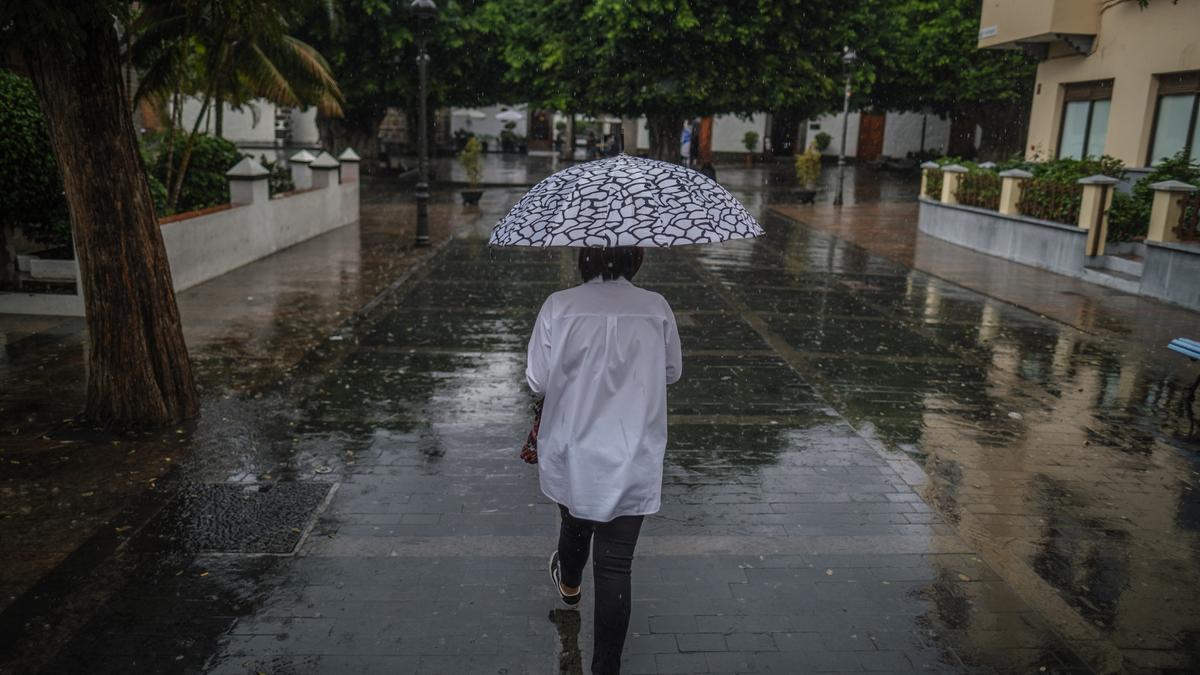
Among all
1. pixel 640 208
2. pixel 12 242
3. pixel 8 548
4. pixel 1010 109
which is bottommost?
pixel 8 548

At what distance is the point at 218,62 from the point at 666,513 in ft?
38.4

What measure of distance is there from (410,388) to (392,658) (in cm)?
427

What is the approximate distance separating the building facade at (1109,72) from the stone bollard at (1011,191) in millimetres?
2334

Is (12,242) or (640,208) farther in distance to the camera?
(12,242)

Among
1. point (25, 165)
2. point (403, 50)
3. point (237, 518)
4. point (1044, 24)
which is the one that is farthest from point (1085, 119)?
point (403, 50)

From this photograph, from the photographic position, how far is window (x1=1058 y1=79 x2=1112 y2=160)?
19.1m

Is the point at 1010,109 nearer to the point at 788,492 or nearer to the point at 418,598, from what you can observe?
the point at 788,492

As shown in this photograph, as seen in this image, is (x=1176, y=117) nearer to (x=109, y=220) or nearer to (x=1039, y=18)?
(x=1039, y=18)

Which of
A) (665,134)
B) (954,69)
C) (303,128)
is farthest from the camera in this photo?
(303,128)

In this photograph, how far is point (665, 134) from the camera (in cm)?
2997

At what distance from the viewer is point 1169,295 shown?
12.8m

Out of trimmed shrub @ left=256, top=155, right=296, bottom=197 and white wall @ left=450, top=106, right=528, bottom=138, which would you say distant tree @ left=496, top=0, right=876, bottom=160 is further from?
white wall @ left=450, top=106, right=528, bottom=138

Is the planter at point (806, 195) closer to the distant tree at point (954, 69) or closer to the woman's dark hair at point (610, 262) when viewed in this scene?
the distant tree at point (954, 69)

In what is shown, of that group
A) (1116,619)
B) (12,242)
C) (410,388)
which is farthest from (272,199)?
(1116,619)
